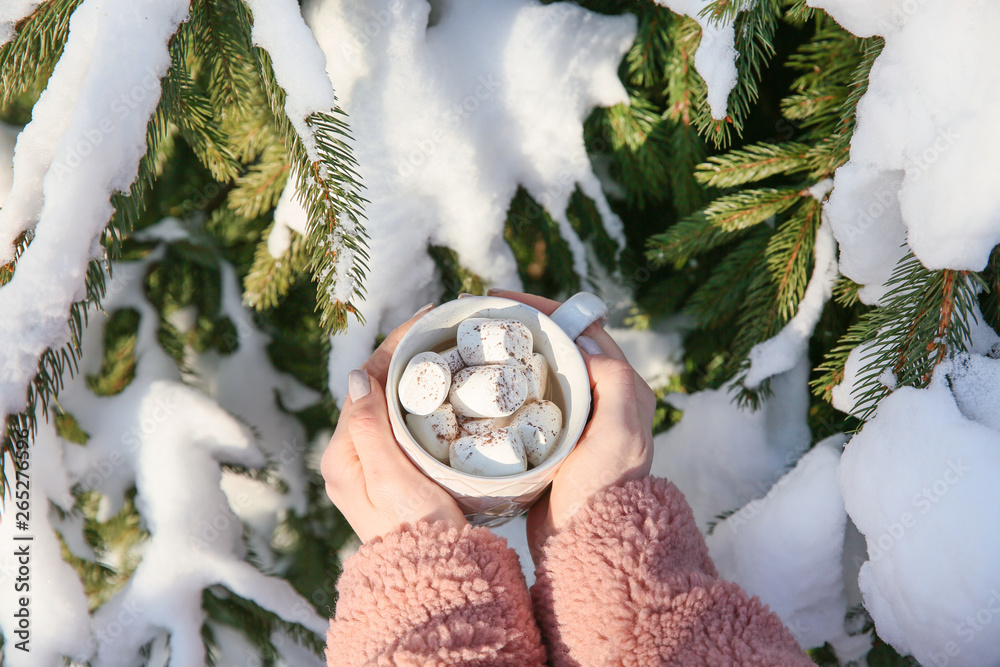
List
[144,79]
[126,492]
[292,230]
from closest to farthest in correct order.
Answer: [144,79]
[292,230]
[126,492]

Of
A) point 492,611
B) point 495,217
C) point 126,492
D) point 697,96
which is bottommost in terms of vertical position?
point 126,492

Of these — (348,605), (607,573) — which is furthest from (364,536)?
(607,573)

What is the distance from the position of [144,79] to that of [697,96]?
0.76 m

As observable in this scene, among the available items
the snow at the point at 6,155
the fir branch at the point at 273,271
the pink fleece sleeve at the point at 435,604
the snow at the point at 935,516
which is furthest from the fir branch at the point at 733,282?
the snow at the point at 6,155

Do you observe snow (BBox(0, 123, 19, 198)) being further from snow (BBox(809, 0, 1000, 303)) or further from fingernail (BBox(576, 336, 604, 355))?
snow (BBox(809, 0, 1000, 303))

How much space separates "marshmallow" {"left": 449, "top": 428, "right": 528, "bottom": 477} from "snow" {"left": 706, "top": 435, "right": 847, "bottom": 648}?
19.5 inches

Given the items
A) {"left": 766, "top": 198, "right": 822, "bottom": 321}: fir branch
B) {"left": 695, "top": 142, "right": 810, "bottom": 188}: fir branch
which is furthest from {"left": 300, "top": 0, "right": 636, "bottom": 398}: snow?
{"left": 766, "top": 198, "right": 822, "bottom": 321}: fir branch

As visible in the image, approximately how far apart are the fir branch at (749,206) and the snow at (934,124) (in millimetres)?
202

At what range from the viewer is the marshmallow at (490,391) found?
0.82 meters

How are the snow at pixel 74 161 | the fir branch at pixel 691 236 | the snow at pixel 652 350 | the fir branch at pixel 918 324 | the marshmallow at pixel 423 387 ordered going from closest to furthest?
the snow at pixel 74 161 < the fir branch at pixel 918 324 < the marshmallow at pixel 423 387 < the fir branch at pixel 691 236 < the snow at pixel 652 350

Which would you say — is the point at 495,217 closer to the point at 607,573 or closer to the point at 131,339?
the point at 607,573

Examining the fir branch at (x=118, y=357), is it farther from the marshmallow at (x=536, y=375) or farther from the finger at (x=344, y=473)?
the marshmallow at (x=536, y=375)

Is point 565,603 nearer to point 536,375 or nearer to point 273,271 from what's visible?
point 536,375

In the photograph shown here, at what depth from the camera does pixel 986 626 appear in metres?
0.65
